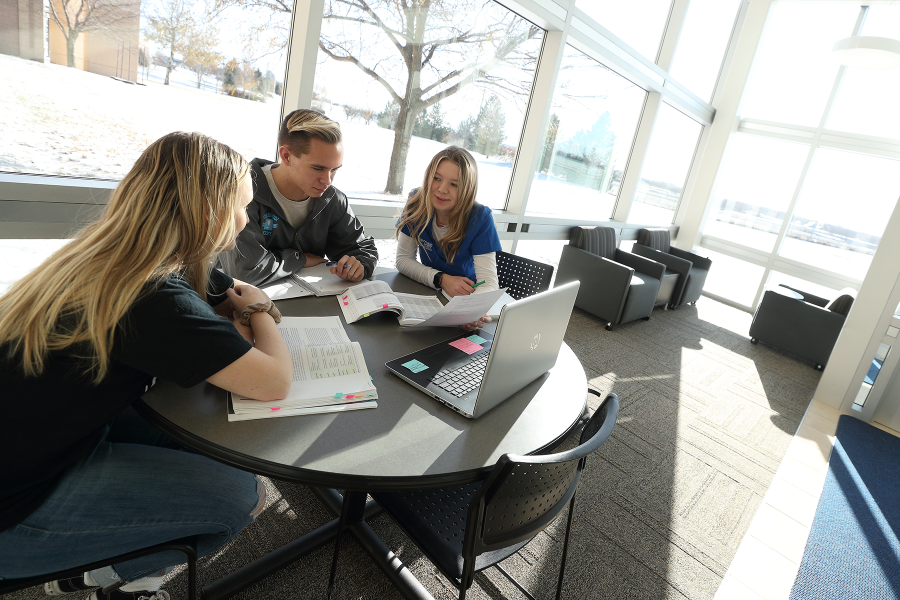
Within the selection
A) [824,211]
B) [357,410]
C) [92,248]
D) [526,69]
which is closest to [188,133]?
[92,248]

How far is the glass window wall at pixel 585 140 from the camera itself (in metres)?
4.22

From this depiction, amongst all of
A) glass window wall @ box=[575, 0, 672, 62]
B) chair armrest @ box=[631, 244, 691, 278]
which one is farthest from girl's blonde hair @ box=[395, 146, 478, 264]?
chair armrest @ box=[631, 244, 691, 278]

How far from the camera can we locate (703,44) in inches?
224

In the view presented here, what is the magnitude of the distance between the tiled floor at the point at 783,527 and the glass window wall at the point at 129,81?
3.05 metres

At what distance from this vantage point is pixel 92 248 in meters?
0.84

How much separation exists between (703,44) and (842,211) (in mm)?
2647

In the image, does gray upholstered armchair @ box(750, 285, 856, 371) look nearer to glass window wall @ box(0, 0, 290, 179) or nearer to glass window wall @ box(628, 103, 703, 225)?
glass window wall @ box(628, 103, 703, 225)

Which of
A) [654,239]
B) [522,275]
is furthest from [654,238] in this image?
[522,275]

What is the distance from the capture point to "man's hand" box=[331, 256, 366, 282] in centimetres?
178

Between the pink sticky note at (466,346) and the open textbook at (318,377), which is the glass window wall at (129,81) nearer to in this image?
the open textbook at (318,377)

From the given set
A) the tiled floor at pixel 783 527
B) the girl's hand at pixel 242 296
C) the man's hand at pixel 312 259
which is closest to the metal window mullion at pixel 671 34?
the tiled floor at pixel 783 527

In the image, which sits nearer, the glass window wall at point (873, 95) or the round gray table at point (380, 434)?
the round gray table at point (380, 434)

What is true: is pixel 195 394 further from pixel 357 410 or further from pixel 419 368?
pixel 419 368

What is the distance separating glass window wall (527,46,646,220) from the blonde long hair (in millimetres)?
3634
